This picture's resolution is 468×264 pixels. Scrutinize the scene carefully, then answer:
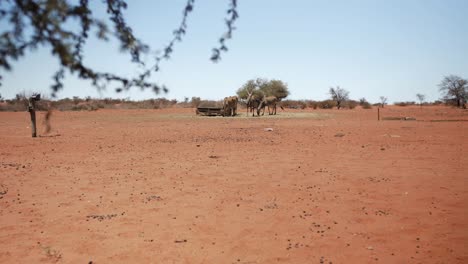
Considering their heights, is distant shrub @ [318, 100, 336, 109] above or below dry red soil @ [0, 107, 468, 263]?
above

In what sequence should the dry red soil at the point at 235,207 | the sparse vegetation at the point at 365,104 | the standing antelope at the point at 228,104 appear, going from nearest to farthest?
the dry red soil at the point at 235,207 < the standing antelope at the point at 228,104 < the sparse vegetation at the point at 365,104

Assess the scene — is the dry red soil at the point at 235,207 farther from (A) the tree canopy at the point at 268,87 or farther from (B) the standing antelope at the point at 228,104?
(A) the tree canopy at the point at 268,87

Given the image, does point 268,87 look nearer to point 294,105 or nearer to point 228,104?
point 294,105

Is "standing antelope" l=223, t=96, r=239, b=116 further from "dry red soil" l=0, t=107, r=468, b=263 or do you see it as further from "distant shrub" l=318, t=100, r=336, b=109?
"distant shrub" l=318, t=100, r=336, b=109

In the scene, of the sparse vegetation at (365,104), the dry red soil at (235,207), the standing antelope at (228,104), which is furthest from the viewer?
the sparse vegetation at (365,104)

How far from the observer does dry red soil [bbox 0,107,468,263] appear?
217 inches

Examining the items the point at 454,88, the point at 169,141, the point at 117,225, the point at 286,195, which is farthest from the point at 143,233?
the point at 454,88

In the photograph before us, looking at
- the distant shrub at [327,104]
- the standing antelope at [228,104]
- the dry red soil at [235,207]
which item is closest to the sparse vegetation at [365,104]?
the distant shrub at [327,104]

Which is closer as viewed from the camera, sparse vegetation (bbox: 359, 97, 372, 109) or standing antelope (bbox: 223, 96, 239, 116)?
standing antelope (bbox: 223, 96, 239, 116)

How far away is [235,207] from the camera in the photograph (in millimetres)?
7363

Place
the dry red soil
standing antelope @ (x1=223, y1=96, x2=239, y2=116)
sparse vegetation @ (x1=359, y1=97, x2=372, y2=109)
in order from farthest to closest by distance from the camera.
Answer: sparse vegetation @ (x1=359, y1=97, x2=372, y2=109) < standing antelope @ (x1=223, y1=96, x2=239, y2=116) < the dry red soil

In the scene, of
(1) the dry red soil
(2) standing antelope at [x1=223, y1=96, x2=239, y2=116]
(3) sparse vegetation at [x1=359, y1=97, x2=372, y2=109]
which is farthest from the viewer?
(3) sparse vegetation at [x1=359, y1=97, x2=372, y2=109]

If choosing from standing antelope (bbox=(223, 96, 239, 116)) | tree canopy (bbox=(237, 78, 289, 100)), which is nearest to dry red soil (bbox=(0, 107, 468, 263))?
standing antelope (bbox=(223, 96, 239, 116))

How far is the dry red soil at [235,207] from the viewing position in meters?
5.50
